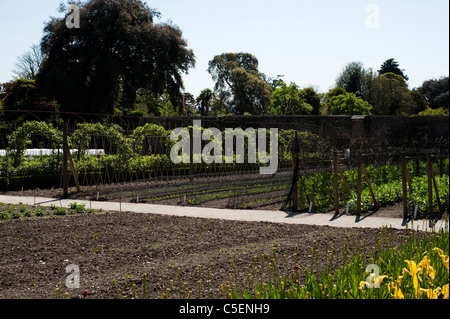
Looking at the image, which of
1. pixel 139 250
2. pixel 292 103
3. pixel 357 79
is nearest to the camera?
pixel 139 250

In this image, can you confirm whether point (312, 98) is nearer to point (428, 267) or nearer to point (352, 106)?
point (352, 106)

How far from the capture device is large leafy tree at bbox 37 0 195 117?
29.3m

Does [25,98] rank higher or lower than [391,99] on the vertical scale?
lower

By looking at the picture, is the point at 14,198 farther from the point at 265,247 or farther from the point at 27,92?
the point at 27,92

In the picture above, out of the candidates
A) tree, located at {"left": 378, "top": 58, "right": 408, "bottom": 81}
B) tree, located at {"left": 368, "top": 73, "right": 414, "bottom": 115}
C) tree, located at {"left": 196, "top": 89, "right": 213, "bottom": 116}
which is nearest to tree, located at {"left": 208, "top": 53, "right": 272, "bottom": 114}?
tree, located at {"left": 196, "top": 89, "right": 213, "bottom": 116}

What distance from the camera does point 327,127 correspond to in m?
23.4

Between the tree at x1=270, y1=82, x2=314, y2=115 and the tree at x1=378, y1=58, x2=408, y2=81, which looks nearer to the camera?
the tree at x1=270, y1=82, x2=314, y2=115

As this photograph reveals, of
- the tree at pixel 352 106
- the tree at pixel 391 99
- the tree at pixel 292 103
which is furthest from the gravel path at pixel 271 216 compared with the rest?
the tree at pixel 391 99

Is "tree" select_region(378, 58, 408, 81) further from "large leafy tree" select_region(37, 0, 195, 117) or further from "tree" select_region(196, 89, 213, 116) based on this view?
"large leafy tree" select_region(37, 0, 195, 117)

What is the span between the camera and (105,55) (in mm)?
30859

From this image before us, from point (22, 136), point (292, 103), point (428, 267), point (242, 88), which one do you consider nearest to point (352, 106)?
point (292, 103)

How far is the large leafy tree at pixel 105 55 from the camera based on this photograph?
2934cm
